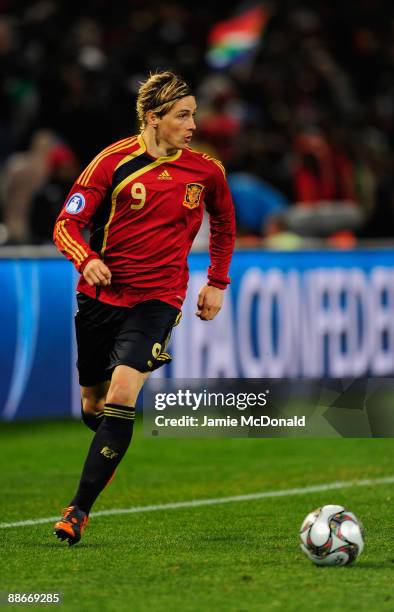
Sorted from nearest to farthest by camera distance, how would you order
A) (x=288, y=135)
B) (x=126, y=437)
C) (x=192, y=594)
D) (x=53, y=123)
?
(x=192, y=594) → (x=126, y=437) → (x=53, y=123) → (x=288, y=135)

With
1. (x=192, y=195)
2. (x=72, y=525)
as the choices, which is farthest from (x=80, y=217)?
(x=72, y=525)

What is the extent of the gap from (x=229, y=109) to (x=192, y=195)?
34.3 feet

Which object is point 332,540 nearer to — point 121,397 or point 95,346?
point 121,397

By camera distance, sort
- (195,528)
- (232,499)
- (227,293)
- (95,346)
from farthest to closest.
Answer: (227,293), (232,499), (195,528), (95,346)

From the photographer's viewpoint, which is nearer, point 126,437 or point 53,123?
point 126,437

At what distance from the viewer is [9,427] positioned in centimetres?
1240

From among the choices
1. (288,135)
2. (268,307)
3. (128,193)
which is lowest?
(128,193)

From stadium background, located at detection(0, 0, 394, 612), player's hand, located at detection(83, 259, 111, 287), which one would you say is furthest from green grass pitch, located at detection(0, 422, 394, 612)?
player's hand, located at detection(83, 259, 111, 287)

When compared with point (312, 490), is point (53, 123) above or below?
above

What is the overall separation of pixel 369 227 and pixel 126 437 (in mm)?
9850

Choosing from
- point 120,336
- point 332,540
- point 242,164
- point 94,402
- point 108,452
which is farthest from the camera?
point 242,164

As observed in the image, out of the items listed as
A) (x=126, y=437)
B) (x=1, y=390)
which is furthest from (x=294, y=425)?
(x=1, y=390)

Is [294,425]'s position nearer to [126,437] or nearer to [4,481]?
[126,437]

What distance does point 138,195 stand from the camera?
729cm
